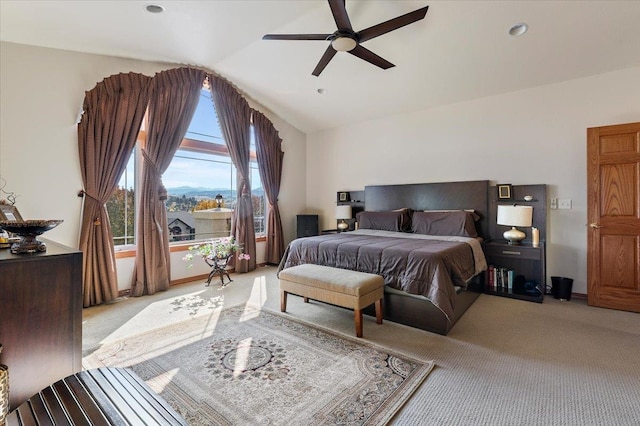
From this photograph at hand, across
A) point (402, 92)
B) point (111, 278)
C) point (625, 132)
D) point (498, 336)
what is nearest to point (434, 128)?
point (402, 92)

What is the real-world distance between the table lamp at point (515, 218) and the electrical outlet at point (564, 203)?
1.59 ft

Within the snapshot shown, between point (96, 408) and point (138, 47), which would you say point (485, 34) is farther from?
point (96, 408)

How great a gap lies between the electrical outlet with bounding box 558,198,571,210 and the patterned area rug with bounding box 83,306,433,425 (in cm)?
314

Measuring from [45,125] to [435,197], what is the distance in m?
5.15

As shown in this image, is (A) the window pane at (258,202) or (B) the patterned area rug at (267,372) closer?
(B) the patterned area rug at (267,372)

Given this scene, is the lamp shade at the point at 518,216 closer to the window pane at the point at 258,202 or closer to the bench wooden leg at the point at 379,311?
the bench wooden leg at the point at 379,311

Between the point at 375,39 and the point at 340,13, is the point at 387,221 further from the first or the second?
the point at 340,13

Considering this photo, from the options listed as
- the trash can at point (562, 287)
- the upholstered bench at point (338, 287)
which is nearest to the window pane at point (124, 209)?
the upholstered bench at point (338, 287)

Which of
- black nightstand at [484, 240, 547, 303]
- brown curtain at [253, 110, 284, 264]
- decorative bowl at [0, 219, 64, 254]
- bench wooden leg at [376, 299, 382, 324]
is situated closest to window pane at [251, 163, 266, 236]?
brown curtain at [253, 110, 284, 264]

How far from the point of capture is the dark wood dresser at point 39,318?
3.88ft

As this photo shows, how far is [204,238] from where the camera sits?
198 inches

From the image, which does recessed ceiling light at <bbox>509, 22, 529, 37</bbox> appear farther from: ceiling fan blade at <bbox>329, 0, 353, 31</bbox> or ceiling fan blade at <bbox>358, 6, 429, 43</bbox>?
ceiling fan blade at <bbox>329, 0, 353, 31</bbox>

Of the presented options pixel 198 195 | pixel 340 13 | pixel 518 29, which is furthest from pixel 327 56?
pixel 198 195

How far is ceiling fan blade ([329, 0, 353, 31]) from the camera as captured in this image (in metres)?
2.44
